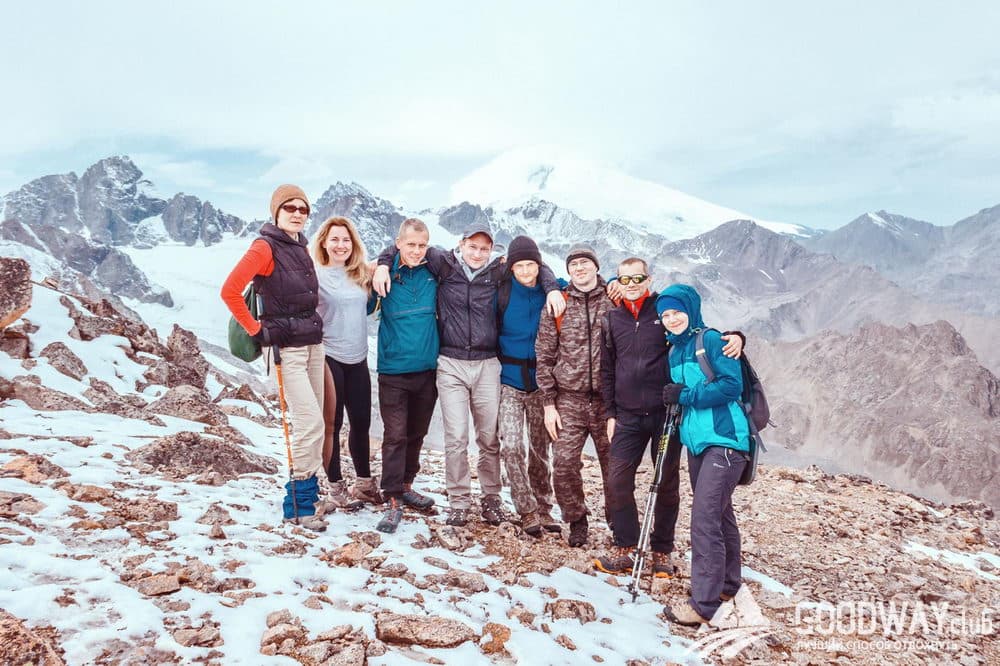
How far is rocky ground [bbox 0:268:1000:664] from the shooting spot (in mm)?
4137

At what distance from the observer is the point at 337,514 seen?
6.80 meters

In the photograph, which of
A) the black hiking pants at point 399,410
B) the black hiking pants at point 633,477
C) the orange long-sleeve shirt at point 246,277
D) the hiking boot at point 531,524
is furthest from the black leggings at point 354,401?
the black hiking pants at point 633,477

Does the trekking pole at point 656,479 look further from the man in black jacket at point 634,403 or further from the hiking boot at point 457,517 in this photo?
the hiking boot at point 457,517

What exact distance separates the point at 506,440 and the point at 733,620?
2.92 meters

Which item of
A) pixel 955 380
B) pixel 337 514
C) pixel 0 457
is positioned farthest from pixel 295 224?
pixel 955 380

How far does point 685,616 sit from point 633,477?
1.56m

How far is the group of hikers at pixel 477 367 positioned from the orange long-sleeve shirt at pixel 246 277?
2 centimetres

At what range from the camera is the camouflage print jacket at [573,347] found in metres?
6.86

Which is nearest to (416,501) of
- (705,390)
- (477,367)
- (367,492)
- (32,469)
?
(367,492)

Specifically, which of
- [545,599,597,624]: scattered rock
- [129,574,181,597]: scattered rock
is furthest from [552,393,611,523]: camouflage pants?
[129,574,181,597]: scattered rock

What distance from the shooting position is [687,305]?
19.6ft

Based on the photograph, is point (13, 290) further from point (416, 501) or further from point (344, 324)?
point (416, 501)

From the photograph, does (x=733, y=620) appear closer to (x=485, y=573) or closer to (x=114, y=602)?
(x=485, y=573)

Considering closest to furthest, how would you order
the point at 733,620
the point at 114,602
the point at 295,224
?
the point at 114,602 < the point at 733,620 < the point at 295,224
